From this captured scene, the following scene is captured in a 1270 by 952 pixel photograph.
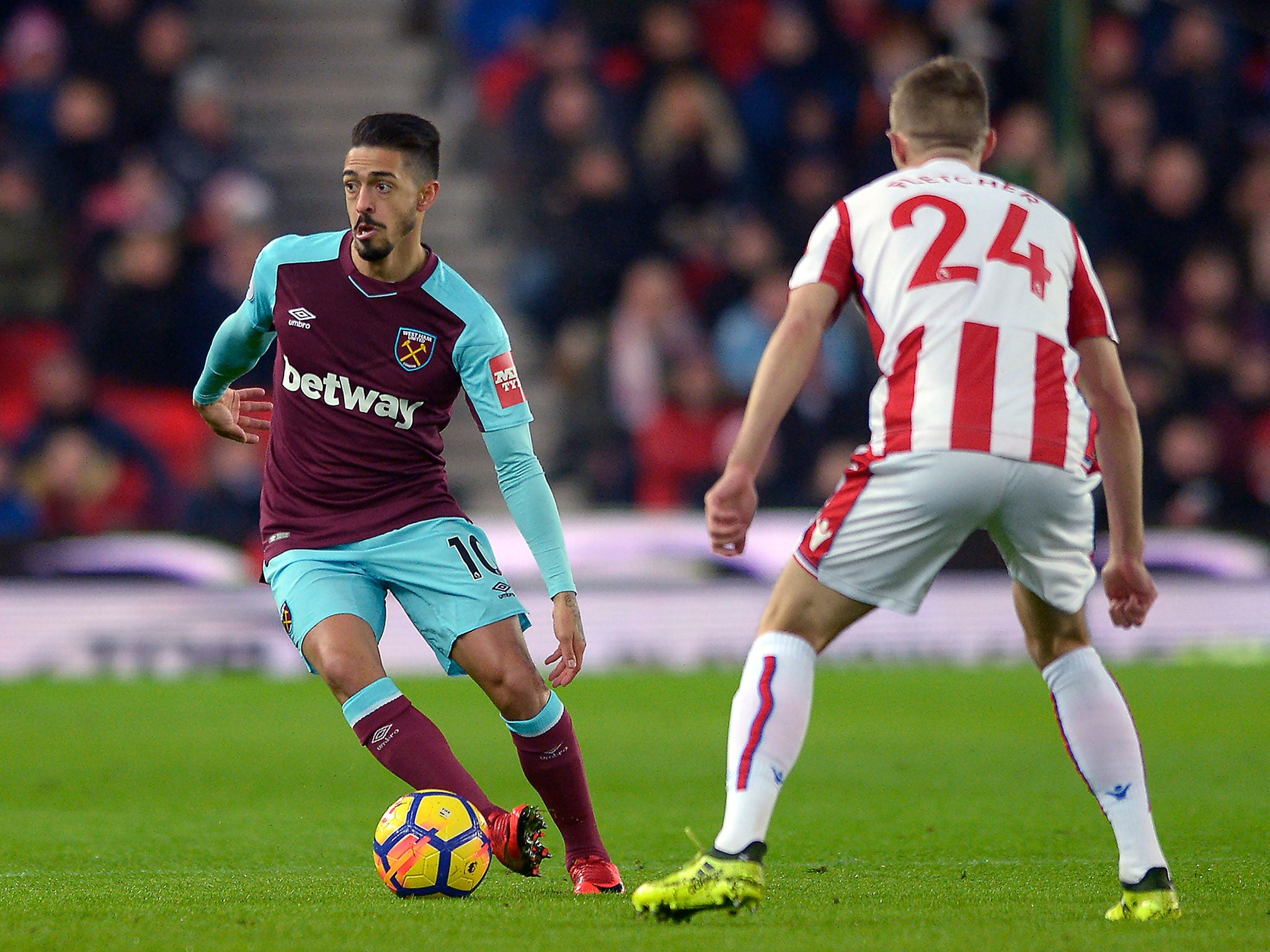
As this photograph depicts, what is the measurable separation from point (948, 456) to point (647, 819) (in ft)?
9.26

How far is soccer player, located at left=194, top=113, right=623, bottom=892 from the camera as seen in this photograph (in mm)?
4727

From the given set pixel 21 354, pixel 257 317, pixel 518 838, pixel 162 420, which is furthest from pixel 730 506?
pixel 21 354

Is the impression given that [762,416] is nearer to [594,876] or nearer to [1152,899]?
[1152,899]

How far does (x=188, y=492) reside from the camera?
41.7ft

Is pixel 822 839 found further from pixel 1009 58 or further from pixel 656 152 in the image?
pixel 1009 58

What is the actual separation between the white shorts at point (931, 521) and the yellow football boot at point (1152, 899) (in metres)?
0.67

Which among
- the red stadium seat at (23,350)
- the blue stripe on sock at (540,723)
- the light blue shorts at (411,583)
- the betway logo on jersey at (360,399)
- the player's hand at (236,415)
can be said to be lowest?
the red stadium seat at (23,350)

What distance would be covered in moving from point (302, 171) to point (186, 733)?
8.47m

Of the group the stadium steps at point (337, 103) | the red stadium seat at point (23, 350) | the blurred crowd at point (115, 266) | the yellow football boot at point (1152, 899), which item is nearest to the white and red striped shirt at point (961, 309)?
the yellow football boot at point (1152, 899)

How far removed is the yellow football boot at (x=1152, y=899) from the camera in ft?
12.9

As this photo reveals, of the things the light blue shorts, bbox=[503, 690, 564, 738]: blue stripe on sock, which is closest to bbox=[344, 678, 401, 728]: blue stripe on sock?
the light blue shorts

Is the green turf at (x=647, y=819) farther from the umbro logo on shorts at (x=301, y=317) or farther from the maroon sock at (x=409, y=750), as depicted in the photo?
the umbro logo on shorts at (x=301, y=317)

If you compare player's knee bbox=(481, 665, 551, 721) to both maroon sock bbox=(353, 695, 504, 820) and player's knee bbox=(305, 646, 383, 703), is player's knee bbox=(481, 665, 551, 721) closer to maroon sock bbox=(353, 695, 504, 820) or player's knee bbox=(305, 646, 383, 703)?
maroon sock bbox=(353, 695, 504, 820)

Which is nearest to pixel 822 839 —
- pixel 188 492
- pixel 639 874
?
pixel 639 874
